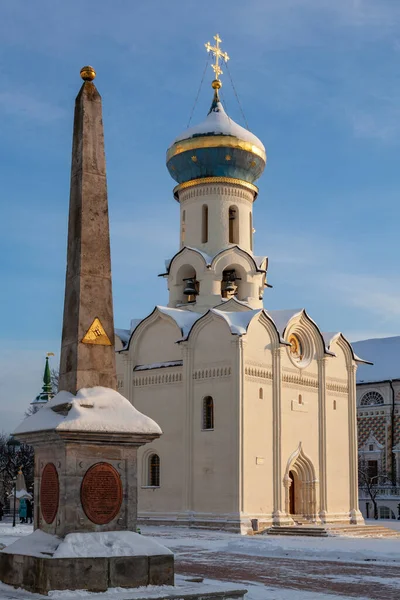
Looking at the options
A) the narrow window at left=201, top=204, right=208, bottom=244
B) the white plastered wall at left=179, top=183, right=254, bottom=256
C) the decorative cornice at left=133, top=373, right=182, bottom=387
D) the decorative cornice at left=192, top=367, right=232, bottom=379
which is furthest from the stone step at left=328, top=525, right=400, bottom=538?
the narrow window at left=201, top=204, right=208, bottom=244

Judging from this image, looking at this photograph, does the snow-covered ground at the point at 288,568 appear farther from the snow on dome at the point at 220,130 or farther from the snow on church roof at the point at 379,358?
the snow on church roof at the point at 379,358

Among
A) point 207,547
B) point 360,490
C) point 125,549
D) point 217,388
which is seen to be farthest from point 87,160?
point 360,490

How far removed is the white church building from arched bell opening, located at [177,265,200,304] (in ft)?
0.15

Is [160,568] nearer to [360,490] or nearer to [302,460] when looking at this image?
[302,460]

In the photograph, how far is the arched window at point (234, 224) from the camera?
29.6 meters

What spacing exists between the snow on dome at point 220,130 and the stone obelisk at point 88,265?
1828 cm

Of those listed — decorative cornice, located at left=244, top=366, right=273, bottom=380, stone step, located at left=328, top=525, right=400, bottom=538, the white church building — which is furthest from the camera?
decorative cornice, located at left=244, top=366, right=273, bottom=380

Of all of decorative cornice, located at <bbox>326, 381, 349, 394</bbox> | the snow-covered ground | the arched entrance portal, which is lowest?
the snow-covered ground

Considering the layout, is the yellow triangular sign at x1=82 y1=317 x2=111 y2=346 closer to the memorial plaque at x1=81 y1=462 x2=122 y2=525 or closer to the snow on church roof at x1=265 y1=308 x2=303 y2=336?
the memorial plaque at x1=81 y1=462 x2=122 y2=525

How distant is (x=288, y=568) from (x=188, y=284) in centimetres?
1597

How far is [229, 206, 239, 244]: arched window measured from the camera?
1167 inches

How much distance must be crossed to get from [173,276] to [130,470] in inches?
791

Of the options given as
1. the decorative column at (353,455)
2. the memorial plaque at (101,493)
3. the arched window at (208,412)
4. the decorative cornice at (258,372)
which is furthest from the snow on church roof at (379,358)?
the memorial plaque at (101,493)

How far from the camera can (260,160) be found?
29781 millimetres
